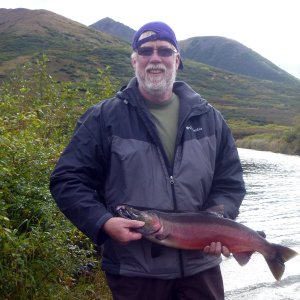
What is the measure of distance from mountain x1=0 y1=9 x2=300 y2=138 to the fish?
58240 millimetres

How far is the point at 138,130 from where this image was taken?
3.50 metres

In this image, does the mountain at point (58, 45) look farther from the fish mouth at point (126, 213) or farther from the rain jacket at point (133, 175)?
the fish mouth at point (126, 213)

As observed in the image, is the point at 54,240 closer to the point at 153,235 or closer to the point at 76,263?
the point at 76,263

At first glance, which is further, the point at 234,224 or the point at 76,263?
the point at 76,263

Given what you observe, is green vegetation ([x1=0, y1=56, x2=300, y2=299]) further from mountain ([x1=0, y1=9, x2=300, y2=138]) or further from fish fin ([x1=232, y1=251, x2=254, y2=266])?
mountain ([x1=0, y1=9, x2=300, y2=138])

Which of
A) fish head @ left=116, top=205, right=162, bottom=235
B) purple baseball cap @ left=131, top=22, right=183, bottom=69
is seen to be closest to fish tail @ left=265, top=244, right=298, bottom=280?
fish head @ left=116, top=205, right=162, bottom=235

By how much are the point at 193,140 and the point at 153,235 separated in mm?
691

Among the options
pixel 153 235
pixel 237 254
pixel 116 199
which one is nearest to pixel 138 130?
pixel 116 199

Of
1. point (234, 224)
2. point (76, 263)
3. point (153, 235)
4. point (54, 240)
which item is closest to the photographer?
point (153, 235)

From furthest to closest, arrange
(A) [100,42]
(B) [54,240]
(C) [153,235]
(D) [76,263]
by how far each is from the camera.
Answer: (A) [100,42] → (D) [76,263] → (B) [54,240] → (C) [153,235]

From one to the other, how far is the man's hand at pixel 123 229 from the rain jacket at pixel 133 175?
55mm

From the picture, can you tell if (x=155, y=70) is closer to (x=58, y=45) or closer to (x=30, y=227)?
(x=30, y=227)

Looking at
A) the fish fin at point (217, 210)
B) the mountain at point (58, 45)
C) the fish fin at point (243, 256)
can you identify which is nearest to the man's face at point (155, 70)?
the fish fin at point (217, 210)

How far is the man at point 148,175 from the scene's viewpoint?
3.33 m
